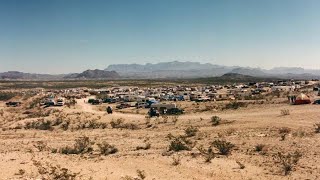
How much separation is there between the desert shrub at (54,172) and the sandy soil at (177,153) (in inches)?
12.1

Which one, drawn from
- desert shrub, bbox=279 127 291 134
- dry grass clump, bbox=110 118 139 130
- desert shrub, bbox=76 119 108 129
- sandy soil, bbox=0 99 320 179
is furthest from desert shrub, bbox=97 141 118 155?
desert shrub, bbox=76 119 108 129

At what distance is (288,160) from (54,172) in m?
13.2

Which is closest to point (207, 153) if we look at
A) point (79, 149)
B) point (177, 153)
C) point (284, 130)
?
point (177, 153)

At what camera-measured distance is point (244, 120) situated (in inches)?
1641

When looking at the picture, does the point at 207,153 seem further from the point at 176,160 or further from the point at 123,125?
the point at 123,125

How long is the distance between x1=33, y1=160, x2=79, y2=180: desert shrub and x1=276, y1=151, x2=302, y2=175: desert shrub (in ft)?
37.1

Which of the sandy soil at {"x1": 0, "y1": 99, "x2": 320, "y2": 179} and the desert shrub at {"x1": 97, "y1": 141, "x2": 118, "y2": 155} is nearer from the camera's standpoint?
the sandy soil at {"x1": 0, "y1": 99, "x2": 320, "y2": 179}

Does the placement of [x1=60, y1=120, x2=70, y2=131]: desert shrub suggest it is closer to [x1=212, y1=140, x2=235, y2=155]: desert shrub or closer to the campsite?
the campsite

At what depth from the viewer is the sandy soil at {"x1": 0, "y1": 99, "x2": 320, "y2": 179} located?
72.1ft

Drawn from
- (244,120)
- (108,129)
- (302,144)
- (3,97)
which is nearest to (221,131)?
(244,120)

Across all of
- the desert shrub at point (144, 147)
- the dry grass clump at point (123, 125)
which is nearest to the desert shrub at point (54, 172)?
the desert shrub at point (144, 147)

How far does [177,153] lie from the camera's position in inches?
1061

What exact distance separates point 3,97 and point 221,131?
80134 mm

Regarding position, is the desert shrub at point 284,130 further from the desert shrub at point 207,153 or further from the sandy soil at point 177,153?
the desert shrub at point 207,153
